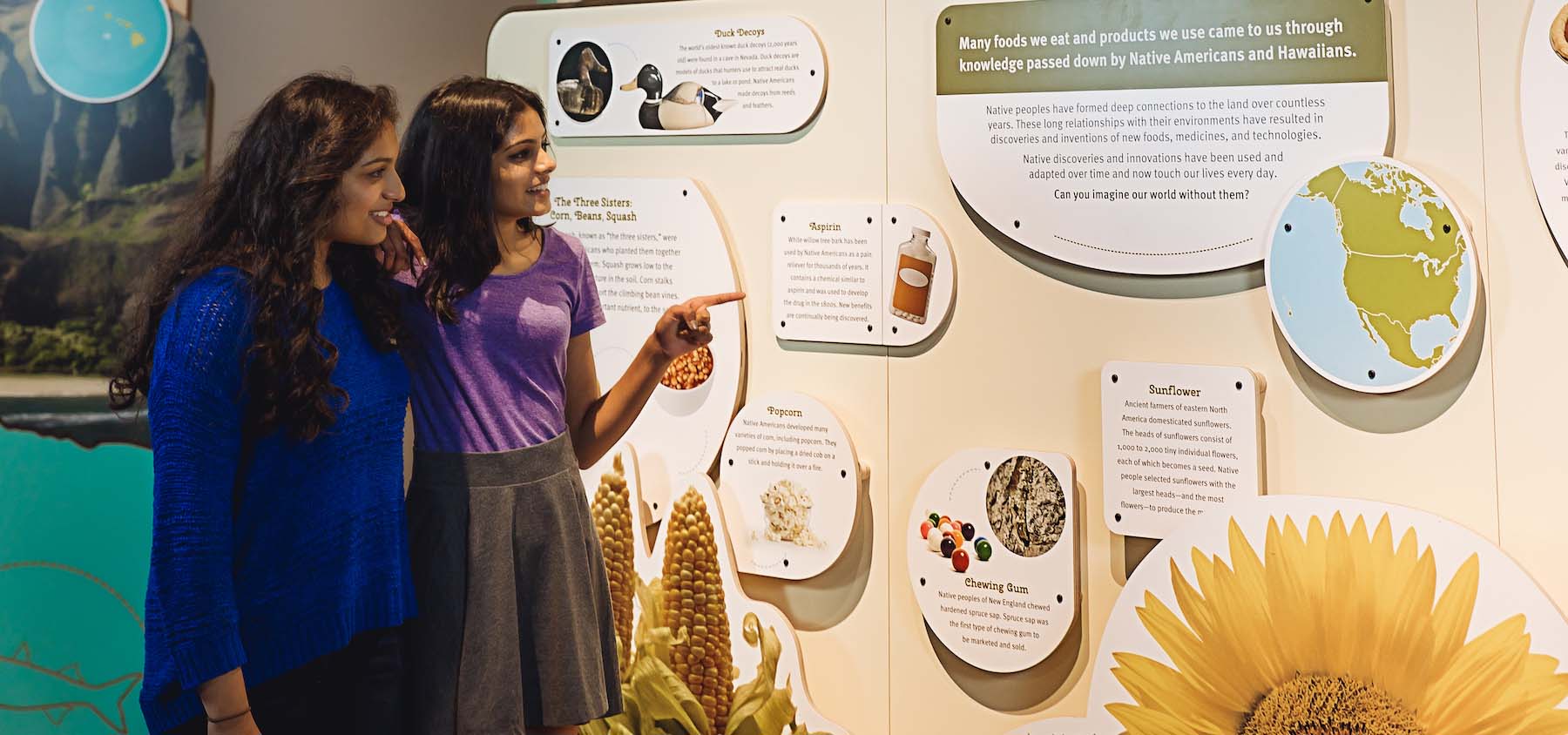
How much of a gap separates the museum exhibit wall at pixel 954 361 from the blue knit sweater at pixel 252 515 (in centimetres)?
77

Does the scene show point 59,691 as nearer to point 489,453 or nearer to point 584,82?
point 489,453

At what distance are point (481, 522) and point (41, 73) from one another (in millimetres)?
1299

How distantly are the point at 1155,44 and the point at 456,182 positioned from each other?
3.51 feet

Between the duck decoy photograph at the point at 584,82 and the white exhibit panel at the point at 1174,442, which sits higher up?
the duck decoy photograph at the point at 584,82

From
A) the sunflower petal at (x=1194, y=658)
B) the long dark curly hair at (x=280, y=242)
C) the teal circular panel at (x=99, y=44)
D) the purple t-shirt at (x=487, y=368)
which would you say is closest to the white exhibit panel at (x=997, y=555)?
the sunflower petal at (x=1194, y=658)

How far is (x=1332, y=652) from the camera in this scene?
168cm

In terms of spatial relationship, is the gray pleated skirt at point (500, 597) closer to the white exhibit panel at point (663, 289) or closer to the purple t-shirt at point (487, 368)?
the purple t-shirt at point (487, 368)

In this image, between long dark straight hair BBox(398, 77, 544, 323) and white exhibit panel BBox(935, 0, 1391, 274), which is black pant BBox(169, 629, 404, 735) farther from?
white exhibit panel BBox(935, 0, 1391, 274)

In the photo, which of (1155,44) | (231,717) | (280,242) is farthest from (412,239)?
(1155,44)

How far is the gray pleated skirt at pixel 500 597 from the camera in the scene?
1.48 meters

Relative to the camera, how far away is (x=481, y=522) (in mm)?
1498

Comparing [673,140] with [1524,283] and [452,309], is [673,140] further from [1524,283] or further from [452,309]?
[1524,283]

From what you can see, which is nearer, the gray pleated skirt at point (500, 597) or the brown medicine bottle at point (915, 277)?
the gray pleated skirt at point (500, 597)

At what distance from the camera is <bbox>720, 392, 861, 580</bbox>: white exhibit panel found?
195 centimetres
